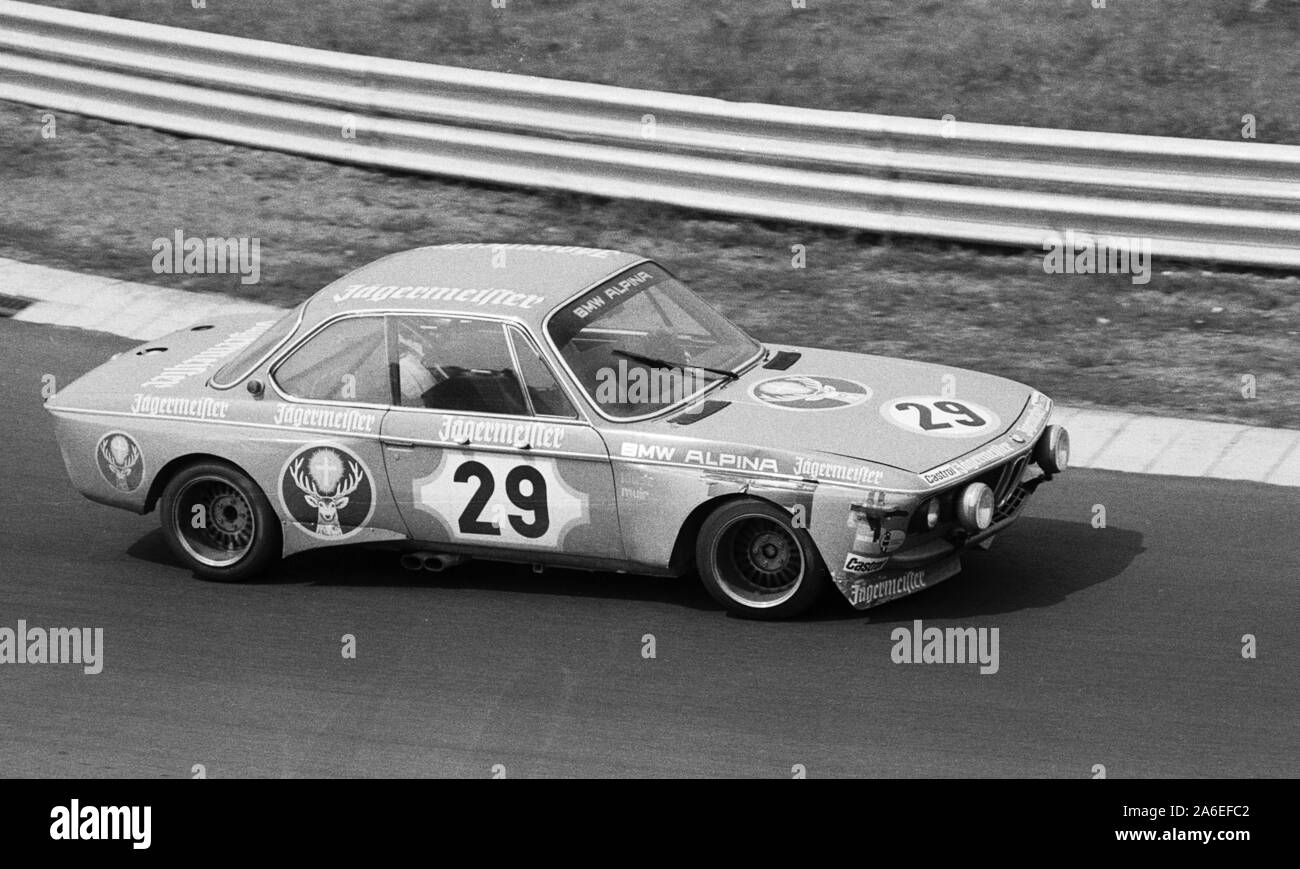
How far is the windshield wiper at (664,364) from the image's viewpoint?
24.0ft

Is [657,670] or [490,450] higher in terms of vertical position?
[490,450]

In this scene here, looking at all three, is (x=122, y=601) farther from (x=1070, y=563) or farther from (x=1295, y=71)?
A: (x=1295, y=71)

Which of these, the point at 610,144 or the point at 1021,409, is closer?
the point at 1021,409

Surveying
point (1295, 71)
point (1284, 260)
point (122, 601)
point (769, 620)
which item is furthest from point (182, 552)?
point (1295, 71)

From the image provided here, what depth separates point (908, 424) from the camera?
7.04 m

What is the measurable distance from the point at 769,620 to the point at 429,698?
4.58 ft

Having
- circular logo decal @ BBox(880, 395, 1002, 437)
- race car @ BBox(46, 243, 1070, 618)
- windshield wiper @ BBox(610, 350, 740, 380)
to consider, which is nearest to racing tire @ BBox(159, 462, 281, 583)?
race car @ BBox(46, 243, 1070, 618)

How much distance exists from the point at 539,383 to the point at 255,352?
140cm

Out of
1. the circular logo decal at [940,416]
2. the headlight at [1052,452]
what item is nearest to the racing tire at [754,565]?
the circular logo decal at [940,416]

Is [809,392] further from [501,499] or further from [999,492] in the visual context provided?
[501,499]

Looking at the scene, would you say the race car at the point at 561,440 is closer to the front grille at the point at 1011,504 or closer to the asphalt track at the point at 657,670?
→ the front grille at the point at 1011,504

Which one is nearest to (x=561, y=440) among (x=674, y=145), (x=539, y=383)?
(x=539, y=383)

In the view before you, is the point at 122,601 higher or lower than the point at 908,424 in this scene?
lower

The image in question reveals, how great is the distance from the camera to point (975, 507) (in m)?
6.65
